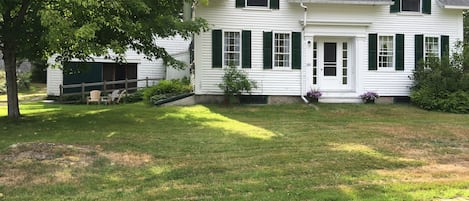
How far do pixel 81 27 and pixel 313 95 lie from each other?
950cm

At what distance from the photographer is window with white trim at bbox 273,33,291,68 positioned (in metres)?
17.4

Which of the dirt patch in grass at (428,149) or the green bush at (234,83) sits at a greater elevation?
the green bush at (234,83)

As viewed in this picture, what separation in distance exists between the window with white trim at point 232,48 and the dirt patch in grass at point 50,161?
890 cm

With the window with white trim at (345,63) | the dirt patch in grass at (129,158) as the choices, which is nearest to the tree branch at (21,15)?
the dirt patch in grass at (129,158)

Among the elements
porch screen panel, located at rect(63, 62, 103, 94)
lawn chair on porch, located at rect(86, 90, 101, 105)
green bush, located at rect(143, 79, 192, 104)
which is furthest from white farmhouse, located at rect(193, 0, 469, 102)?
porch screen panel, located at rect(63, 62, 103, 94)

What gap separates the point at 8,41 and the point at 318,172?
30.5 feet

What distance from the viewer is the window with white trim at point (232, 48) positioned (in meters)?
17.1

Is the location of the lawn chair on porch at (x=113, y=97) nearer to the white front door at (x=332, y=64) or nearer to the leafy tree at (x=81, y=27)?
the leafy tree at (x=81, y=27)

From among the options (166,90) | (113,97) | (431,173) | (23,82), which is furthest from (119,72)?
(431,173)

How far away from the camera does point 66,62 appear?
14.8m

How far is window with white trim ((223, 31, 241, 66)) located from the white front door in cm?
295

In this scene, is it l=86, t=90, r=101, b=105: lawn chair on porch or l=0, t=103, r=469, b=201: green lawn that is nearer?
l=0, t=103, r=469, b=201: green lawn

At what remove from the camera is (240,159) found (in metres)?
8.12

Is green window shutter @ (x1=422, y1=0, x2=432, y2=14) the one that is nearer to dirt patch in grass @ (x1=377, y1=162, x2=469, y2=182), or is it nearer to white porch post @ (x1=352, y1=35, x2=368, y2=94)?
white porch post @ (x1=352, y1=35, x2=368, y2=94)
